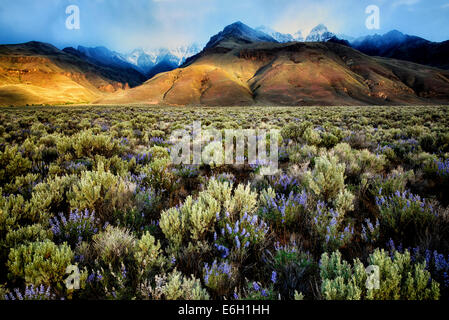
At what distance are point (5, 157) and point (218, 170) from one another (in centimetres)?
392

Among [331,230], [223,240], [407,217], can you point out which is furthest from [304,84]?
[223,240]

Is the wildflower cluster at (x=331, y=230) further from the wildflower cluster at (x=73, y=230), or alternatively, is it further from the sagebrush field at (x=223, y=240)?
the wildflower cluster at (x=73, y=230)

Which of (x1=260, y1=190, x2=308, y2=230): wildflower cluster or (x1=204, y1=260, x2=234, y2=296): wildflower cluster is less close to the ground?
(x1=260, y1=190, x2=308, y2=230): wildflower cluster

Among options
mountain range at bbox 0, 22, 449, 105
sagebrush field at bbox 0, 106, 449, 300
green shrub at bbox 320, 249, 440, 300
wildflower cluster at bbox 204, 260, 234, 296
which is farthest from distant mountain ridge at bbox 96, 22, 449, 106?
green shrub at bbox 320, 249, 440, 300

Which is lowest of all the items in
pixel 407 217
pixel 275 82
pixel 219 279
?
pixel 219 279

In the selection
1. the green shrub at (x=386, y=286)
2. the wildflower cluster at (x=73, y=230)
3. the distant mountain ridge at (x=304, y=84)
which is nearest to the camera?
the green shrub at (x=386, y=286)

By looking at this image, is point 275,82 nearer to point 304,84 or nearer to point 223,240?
point 304,84

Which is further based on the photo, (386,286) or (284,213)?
(284,213)

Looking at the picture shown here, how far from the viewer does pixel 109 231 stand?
1.96 metres

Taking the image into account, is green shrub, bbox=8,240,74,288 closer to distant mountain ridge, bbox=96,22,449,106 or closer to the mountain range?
distant mountain ridge, bbox=96,22,449,106

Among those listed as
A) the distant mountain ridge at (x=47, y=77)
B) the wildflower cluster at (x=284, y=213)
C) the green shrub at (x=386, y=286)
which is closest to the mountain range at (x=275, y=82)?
the distant mountain ridge at (x=47, y=77)

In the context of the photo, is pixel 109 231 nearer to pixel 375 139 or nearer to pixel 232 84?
pixel 375 139

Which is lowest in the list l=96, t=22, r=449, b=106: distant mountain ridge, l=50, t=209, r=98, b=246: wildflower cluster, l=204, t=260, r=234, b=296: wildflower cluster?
l=204, t=260, r=234, b=296: wildflower cluster

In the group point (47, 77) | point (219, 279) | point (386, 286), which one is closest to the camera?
point (386, 286)
